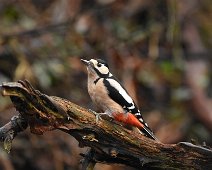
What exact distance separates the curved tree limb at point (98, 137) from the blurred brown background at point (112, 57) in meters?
2.44

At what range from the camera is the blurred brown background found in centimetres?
627

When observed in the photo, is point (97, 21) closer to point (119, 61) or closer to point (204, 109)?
point (119, 61)

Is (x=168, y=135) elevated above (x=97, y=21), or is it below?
below

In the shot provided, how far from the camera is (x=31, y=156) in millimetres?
6391

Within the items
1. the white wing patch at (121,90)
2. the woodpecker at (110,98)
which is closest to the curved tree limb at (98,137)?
the woodpecker at (110,98)

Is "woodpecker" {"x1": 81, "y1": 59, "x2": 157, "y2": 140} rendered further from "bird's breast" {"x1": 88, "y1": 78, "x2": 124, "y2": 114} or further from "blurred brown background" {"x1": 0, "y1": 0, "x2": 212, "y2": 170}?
"blurred brown background" {"x1": 0, "y1": 0, "x2": 212, "y2": 170}

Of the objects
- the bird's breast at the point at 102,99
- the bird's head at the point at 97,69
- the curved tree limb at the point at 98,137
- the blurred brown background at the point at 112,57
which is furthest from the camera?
the blurred brown background at the point at 112,57

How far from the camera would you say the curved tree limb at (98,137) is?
3025mm

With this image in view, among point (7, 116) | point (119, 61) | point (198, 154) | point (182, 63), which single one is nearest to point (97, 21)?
point (119, 61)

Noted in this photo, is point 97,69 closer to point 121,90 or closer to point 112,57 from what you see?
point 121,90

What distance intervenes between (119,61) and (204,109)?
40.5 inches

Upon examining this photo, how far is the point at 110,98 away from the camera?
3.74 metres

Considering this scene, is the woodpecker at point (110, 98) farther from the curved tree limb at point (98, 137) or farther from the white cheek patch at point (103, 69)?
A: the curved tree limb at point (98, 137)

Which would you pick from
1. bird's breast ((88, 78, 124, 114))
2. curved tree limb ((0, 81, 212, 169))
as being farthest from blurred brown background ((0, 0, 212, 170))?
curved tree limb ((0, 81, 212, 169))
